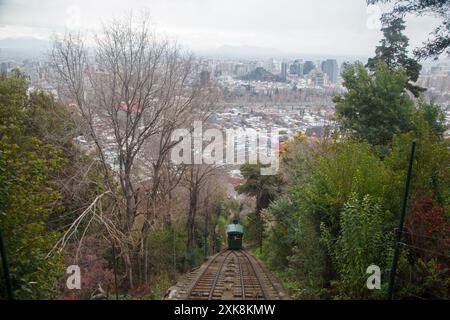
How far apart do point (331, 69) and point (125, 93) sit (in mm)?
9813

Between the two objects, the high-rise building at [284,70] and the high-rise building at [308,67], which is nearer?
the high-rise building at [308,67]

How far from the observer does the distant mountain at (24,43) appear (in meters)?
9.86

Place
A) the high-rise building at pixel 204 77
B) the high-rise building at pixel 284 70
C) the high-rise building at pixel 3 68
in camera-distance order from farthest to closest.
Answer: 1. the high-rise building at pixel 284 70
2. the high-rise building at pixel 204 77
3. the high-rise building at pixel 3 68

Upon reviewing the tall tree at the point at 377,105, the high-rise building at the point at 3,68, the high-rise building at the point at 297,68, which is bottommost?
the tall tree at the point at 377,105

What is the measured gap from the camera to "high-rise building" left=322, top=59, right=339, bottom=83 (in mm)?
16456

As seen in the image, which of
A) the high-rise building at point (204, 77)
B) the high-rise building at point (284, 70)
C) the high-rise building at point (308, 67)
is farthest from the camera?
the high-rise building at point (284, 70)

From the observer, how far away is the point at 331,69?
57.0ft

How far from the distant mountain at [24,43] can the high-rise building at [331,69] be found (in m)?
10.3

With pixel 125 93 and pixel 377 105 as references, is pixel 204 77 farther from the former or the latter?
pixel 377 105

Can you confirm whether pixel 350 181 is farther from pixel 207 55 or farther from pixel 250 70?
pixel 250 70

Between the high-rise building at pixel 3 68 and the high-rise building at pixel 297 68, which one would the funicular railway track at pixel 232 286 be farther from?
the high-rise building at pixel 297 68

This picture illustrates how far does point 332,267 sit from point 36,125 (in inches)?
447

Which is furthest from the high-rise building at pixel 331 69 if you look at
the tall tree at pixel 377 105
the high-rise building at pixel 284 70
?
the high-rise building at pixel 284 70
